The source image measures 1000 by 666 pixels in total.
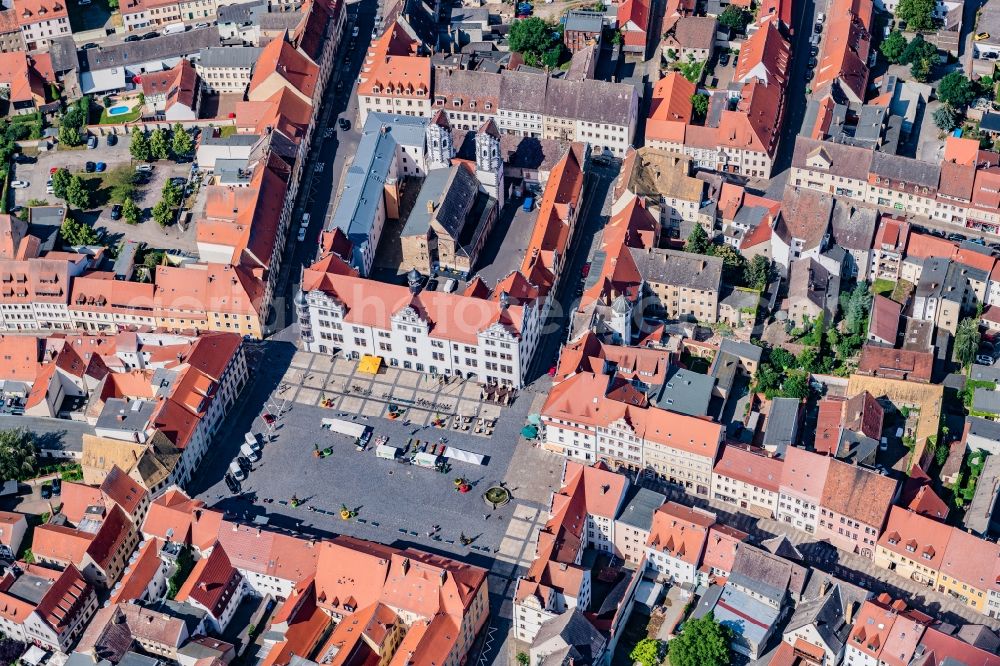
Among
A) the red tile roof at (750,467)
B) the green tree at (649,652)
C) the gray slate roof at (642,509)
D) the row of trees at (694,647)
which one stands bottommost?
the green tree at (649,652)

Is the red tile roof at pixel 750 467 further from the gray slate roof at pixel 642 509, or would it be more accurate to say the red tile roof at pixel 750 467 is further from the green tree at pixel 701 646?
the green tree at pixel 701 646

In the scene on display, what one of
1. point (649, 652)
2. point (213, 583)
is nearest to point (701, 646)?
point (649, 652)

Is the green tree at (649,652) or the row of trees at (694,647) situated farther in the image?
the green tree at (649,652)

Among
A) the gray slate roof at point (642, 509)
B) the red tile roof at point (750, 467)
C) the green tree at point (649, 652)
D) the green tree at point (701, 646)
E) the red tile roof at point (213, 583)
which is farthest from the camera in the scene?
the red tile roof at point (750, 467)

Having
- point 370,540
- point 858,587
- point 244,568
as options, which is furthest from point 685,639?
point 244,568

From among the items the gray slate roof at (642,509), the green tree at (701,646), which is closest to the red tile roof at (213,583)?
the gray slate roof at (642,509)

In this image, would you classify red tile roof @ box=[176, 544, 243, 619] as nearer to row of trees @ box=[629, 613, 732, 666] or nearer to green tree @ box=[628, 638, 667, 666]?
green tree @ box=[628, 638, 667, 666]

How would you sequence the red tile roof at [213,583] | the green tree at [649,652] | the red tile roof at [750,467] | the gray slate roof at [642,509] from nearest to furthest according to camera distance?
the green tree at [649,652] → the red tile roof at [213,583] → the gray slate roof at [642,509] → the red tile roof at [750,467]
